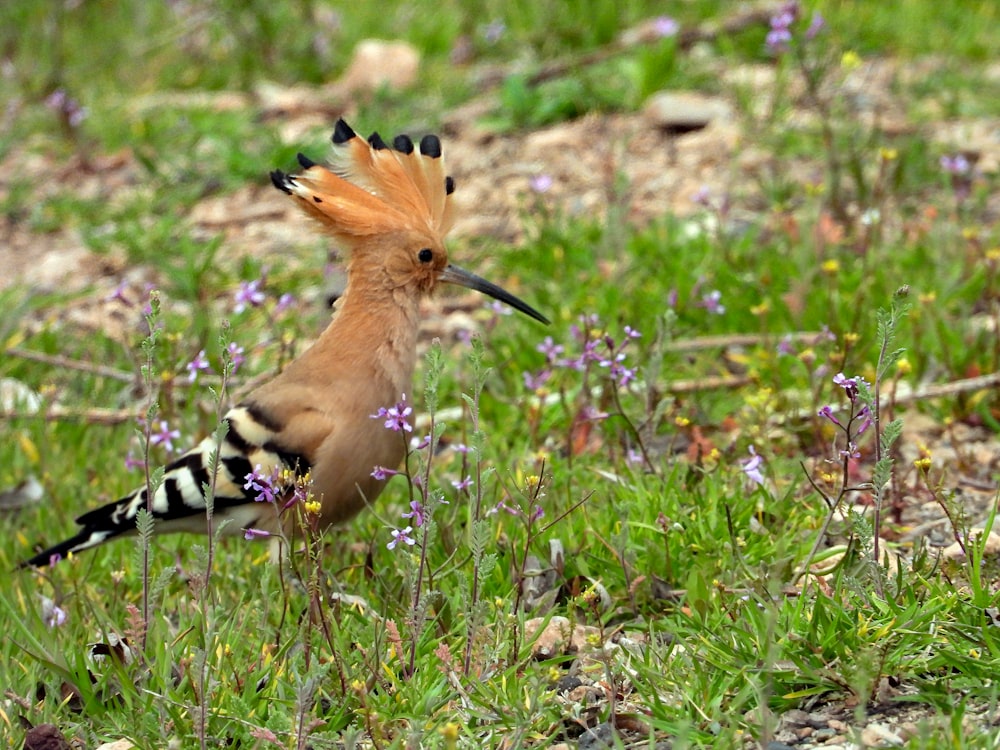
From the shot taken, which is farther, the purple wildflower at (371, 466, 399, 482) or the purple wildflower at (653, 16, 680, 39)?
the purple wildflower at (653, 16, 680, 39)

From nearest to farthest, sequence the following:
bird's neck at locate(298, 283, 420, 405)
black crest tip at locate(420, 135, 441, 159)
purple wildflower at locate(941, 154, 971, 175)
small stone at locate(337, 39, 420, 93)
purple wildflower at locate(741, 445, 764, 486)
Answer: purple wildflower at locate(741, 445, 764, 486) < bird's neck at locate(298, 283, 420, 405) < black crest tip at locate(420, 135, 441, 159) < purple wildflower at locate(941, 154, 971, 175) < small stone at locate(337, 39, 420, 93)

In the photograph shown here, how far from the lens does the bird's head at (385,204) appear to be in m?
2.99

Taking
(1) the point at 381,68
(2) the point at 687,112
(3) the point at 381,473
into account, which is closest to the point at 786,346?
(3) the point at 381,473

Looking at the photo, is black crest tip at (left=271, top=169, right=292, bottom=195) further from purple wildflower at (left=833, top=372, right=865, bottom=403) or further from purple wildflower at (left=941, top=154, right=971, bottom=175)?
purple wildflower at (left=941, top=154, right=971, bottom=175)

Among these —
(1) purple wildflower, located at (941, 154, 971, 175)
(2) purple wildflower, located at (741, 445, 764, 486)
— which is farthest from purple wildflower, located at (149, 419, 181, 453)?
(1) purple wildflower, located at (941, 154, 971, 175)

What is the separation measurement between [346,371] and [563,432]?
2.28 feet

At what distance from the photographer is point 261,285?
3.49 m

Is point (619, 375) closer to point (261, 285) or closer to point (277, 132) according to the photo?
point (261, 285)

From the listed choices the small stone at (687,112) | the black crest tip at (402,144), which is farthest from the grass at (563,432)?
the black crest tip at (402,144)

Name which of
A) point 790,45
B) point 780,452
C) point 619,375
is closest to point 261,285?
point 619,375

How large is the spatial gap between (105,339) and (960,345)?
2.49 meters

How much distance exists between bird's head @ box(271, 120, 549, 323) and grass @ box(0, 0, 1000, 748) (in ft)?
1.38

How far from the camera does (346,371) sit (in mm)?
2939

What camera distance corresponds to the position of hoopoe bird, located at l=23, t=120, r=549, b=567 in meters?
2.83
